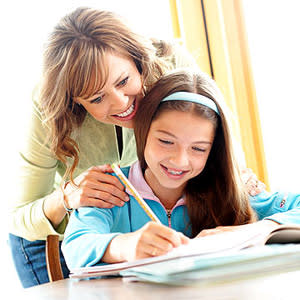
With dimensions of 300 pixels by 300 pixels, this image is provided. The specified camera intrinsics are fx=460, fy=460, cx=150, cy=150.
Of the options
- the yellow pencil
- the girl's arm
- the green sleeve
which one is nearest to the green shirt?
the green sleeve

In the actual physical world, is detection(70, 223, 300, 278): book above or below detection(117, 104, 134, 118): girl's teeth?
below

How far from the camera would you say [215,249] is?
0.70m

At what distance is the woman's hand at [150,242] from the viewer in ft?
2.28

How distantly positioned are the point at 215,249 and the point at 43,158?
0.87 m

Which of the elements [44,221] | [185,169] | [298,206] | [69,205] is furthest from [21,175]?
[298,206]

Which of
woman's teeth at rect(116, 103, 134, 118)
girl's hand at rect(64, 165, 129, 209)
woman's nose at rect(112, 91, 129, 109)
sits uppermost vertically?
woman's nose at rect(112, 91, 129, 109)

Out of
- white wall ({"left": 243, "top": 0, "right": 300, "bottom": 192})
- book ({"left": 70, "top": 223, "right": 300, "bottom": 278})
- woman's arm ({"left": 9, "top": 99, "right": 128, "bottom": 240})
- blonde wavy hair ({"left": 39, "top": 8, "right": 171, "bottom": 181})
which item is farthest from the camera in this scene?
white wall ({"left": 243, "top": 0, "right": 300, "bottom": 192})

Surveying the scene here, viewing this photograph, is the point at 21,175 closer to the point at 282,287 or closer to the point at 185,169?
the point at 185,169

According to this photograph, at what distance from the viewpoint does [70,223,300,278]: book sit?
2.09 ft

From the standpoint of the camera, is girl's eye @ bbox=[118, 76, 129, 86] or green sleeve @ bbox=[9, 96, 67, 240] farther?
green sleeve @ bbox=[9, 96, 67, 240]

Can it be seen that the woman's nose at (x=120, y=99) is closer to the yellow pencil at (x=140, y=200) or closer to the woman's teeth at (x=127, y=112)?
the woman's teeth at (x=127, y=112)

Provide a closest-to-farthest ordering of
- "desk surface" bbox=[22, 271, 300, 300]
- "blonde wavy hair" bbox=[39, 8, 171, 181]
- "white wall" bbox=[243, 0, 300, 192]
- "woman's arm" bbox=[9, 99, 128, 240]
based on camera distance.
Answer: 1. "desk surface" bbox=[22, 271, 300, 300]
2. "blonde wavy hair" bbox=[39, 8, 171, 181]
3. "woman's arm" bbox=[9, 99, 128, 240]
4. "white wall" bbox=[243, 0, 300, 192]

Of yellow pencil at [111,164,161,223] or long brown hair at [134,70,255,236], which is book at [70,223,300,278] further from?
long brown hair at [134,70,255,236]

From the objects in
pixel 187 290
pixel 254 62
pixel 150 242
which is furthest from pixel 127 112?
pixel 254 62
